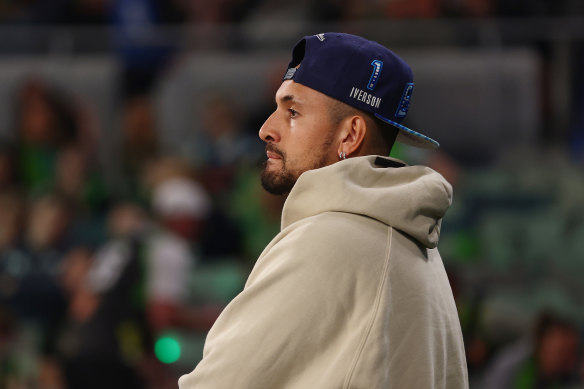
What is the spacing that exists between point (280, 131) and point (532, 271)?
375 cm

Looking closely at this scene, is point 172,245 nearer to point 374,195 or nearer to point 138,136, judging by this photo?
point 138,136

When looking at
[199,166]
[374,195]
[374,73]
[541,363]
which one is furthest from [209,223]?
[374,195]

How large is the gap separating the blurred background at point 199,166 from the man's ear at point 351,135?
3.33m

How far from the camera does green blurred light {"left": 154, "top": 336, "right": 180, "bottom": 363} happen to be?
538 centimetres

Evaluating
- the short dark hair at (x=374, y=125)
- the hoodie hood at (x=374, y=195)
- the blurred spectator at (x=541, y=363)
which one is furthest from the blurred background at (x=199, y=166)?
the hoodie hood at (x=374, y=195)

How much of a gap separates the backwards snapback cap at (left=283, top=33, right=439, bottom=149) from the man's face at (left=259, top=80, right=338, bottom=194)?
3cm

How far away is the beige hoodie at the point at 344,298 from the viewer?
63.9 inches

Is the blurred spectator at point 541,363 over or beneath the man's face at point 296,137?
beneath

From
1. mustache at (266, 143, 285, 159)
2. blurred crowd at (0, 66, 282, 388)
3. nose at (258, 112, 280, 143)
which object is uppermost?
nose at (258, 112, 280, 143)

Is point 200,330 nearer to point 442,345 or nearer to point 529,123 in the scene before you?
point 529,123

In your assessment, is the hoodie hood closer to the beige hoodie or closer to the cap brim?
the beige hoodie

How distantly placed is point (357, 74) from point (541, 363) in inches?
132

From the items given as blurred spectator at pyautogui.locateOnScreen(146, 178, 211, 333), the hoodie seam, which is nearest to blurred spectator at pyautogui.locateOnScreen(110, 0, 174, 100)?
blurred spectator at pyautogui.locateOnScreen(146, 178, 211, 333)

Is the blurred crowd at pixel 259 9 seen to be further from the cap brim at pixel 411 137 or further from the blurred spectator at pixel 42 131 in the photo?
the cap brim at pixel 411 137
